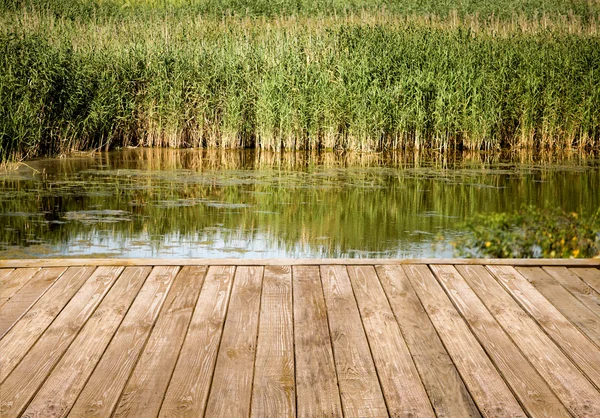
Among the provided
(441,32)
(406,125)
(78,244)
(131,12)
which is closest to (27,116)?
(78,244)

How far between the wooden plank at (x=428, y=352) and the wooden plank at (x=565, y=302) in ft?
1.84

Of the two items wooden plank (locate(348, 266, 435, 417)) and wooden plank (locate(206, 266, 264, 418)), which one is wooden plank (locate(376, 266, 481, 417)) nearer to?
wooden plank (locate(348, 266, 435, 417))

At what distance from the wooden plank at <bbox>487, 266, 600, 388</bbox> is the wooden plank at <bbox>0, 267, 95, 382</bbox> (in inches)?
72.2

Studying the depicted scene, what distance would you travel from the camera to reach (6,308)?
3004 mm

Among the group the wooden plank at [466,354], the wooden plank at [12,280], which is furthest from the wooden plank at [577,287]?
the wooden plank at [12,280]

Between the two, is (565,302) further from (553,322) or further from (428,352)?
(428,352)

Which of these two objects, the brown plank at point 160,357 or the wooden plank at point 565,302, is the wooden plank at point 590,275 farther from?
the brown plank at point 160,357

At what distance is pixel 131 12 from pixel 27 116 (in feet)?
39.1

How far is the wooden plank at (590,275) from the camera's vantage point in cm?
342

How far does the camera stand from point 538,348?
264 centimetres

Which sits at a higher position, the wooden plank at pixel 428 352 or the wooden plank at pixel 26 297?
the wooden plank at pixel 26 297

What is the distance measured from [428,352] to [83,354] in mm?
1151

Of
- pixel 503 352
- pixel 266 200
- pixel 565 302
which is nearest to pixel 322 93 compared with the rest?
pixel 266 200

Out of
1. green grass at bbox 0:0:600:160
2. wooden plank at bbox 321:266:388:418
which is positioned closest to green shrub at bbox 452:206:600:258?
wooden plank at bbox 321:266:388:418
